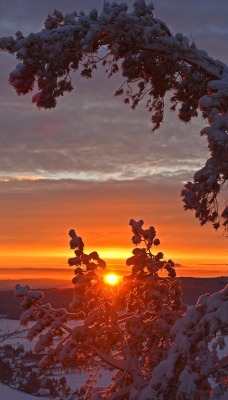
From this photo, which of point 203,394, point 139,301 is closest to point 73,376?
point 139,301

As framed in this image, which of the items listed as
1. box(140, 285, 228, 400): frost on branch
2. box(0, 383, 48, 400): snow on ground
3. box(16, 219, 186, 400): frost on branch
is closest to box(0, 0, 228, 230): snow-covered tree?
box(140, 285, 228, 400): frost on branch

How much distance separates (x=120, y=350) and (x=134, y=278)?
1.60 m

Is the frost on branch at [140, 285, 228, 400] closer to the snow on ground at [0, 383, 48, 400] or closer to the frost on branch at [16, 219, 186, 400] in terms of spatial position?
the frost on branch at [16, 219, 186, 400]

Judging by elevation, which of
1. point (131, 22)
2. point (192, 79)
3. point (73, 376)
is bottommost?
point (73, 376)

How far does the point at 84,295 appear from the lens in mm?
11453

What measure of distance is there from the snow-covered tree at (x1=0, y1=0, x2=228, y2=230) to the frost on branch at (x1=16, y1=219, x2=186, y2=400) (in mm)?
3655

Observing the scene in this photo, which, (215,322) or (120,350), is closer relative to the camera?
(215,322)

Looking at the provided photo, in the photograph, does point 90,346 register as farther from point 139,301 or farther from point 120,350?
point 139,301

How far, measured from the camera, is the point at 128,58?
9070 millimetres

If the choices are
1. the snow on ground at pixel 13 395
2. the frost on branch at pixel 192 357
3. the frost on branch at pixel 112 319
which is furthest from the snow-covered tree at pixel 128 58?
the snow on ground at pixel 13 395

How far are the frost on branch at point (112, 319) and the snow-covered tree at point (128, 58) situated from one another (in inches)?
144

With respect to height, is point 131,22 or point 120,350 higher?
point 131,22

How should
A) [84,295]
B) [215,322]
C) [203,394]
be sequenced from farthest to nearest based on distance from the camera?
[84,295], [203,394], [215,322]

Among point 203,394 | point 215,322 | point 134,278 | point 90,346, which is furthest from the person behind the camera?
point 134,278
